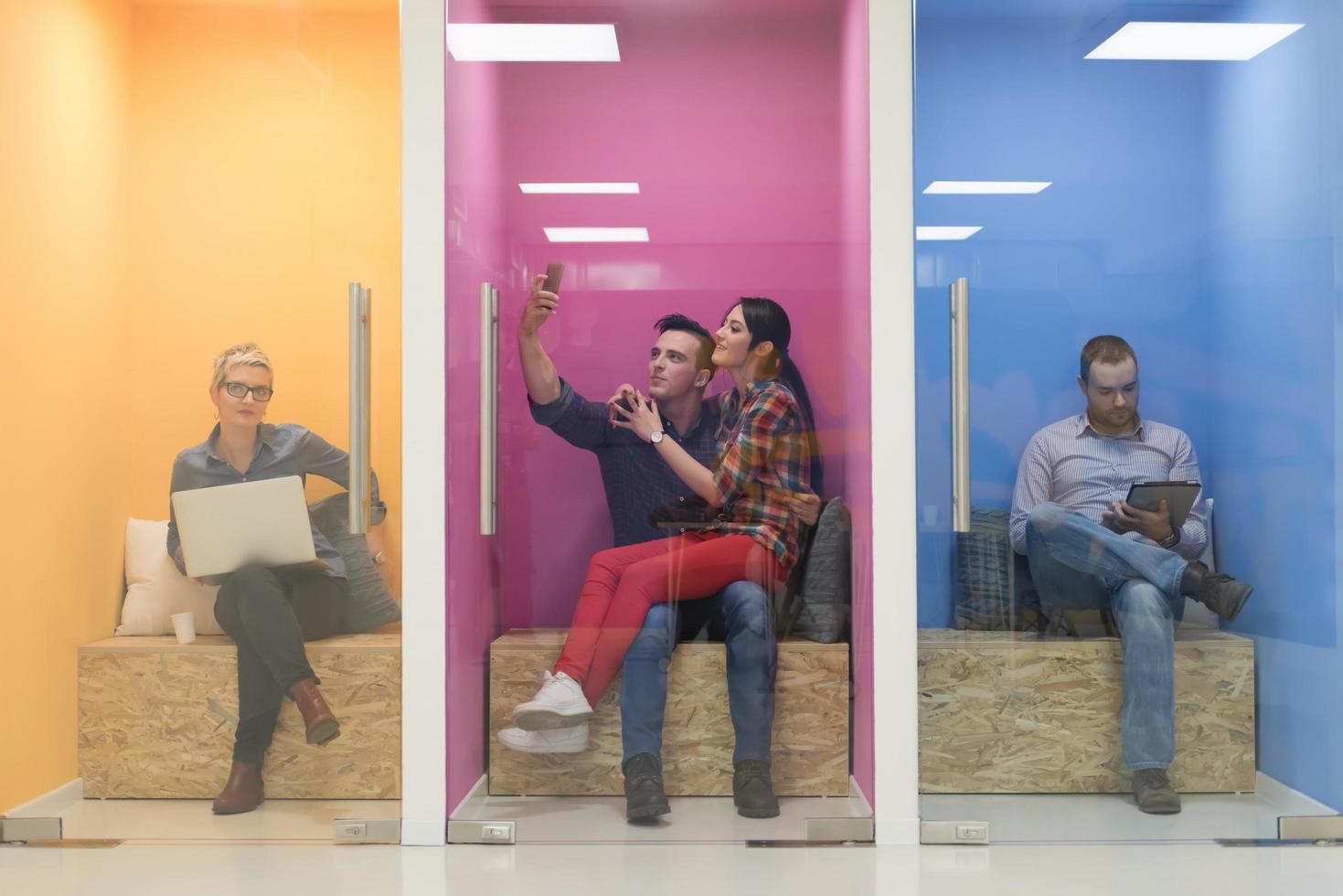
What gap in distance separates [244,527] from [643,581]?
106 centimetres

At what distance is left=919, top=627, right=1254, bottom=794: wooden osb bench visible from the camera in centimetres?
262

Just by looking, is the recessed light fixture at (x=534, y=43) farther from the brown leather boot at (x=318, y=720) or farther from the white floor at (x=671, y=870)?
the white floor at (x=671, y=870)

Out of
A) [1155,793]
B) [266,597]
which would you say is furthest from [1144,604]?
[266,597]

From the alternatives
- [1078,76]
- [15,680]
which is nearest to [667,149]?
[1078,76]

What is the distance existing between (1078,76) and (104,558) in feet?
9.54

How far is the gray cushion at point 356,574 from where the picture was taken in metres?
2.66

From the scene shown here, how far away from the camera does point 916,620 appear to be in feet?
8.51

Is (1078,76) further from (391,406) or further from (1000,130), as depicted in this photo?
(391,406)

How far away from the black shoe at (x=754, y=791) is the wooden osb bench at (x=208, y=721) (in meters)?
0.88

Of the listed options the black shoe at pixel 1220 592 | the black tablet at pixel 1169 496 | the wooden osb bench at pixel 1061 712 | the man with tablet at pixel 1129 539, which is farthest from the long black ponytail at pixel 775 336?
the black shoe at pixel 1220 592

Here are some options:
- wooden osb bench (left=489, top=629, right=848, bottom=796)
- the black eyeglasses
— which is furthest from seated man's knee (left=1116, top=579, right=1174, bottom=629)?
the black eyeglasses

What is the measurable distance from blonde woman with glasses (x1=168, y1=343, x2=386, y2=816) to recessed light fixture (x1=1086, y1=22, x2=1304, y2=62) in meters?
2.25

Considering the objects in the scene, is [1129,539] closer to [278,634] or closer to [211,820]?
[278,634]

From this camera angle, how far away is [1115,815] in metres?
2.61
